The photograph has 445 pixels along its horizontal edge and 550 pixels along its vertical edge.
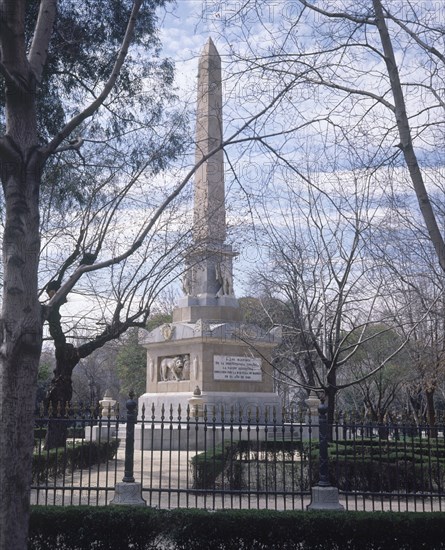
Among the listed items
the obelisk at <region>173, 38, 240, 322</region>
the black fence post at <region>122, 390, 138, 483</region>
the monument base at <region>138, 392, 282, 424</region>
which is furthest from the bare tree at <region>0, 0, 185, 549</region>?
the monument base at <region>138, 392, 282, 424</region>

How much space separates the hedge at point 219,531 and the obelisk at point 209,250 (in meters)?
10.8

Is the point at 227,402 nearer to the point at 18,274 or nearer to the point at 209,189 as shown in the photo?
the point at 209,189

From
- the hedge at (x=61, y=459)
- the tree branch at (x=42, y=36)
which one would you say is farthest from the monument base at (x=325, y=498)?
the tree branch at (x=42, y=36)

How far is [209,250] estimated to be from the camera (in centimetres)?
2008

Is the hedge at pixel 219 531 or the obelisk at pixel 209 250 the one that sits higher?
the obelisk at pixel 209 250

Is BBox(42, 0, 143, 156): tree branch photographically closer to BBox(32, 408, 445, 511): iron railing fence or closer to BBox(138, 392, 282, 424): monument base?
BBox(32, 408, 445, 511): iron railing fence

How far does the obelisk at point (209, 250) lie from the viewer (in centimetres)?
1931

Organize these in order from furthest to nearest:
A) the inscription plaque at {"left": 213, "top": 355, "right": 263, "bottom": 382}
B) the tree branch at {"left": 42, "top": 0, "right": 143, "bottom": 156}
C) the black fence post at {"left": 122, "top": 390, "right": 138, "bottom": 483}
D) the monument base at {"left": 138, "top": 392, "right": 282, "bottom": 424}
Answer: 1. the inscription plaque at {"left": 213, "top": 355, "right": 263, "bottom": 382}
2. the monument base at {"left": 138, "top": 392, "right": 282, "bottom": 424}
3. the black fence post at {"left": 122, "top": 390, "right": 138, "bottom": 483}
4. the tree branch at {"left": 42, "top": 0, "right": 143, "bottom": 156}

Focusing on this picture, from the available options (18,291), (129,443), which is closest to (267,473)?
(129,443)

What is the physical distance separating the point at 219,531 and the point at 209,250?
12.6 m

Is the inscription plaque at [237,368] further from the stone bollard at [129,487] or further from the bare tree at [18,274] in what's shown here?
the bare tree at [18,274]

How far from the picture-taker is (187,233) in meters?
18.1

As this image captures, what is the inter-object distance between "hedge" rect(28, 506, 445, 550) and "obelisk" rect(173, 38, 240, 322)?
35.5ft

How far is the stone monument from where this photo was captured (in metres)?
22.5
